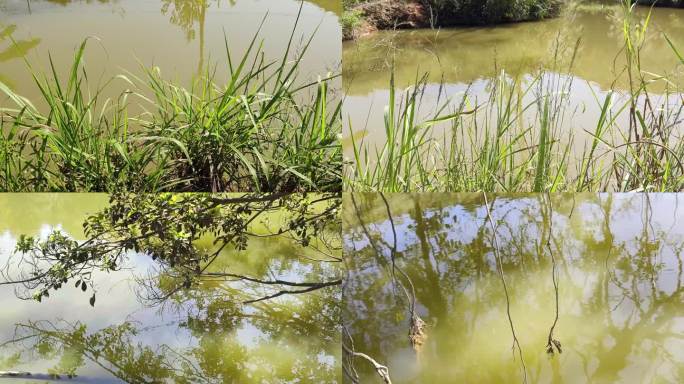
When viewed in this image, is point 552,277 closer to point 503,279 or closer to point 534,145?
point 503,279

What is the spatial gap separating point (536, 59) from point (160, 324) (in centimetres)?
96

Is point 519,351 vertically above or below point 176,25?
below

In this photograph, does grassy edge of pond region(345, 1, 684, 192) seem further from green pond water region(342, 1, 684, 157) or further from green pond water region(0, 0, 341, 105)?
green pond water region(0, 0, 341, 105)

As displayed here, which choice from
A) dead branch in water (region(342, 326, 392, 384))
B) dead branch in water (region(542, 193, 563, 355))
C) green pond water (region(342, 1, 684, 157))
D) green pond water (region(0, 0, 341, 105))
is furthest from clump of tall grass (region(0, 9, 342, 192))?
dead branch in water (region(542, 193, 563, 355))

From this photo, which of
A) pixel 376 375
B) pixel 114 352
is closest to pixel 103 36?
pixel 114 352

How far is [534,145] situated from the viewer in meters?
1.20

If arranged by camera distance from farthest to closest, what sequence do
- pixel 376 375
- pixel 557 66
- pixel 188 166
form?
pixel 557 66 → pixel 188 166 → pixel 376 375

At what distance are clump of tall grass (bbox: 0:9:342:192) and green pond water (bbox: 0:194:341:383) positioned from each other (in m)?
0.07

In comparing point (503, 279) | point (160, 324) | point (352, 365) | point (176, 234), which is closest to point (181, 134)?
point (176, 234)

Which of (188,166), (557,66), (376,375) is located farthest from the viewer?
(557,66)

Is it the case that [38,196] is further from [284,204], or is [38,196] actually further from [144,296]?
[284,204]

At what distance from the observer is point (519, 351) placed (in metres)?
0.98

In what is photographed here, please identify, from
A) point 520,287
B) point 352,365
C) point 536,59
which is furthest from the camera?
point 536,59

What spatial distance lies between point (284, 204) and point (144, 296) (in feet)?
1.05
